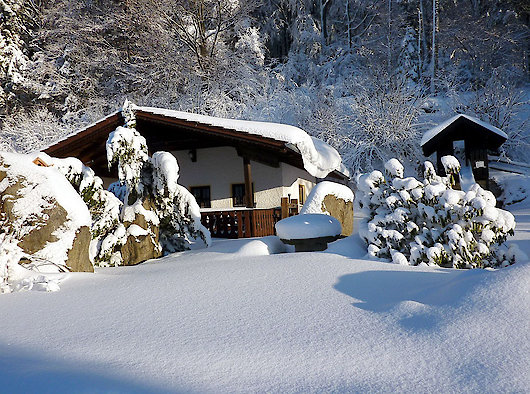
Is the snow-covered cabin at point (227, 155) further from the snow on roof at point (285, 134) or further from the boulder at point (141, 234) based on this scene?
the boulder at point (141, 234)

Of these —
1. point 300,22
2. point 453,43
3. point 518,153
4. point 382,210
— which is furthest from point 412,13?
point 382,210

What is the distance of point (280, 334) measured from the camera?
3330mm

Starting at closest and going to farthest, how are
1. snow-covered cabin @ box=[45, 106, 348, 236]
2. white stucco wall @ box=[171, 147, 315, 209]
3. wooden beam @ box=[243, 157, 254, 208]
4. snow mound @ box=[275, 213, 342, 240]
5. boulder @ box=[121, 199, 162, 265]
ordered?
snow mound @ box=[275, 213, 342, 240], boulder @ box=[121, 199, 162, 265], snow-covered cabin @ box=[45, 106, 348, 236], wooden beam @ box=[243, 157, 254, 208], white stucco wall @ box=[171, 147, 315, 209]

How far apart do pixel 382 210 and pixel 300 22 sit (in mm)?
32291

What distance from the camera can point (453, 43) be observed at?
3303cm

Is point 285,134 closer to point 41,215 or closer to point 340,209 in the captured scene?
point 340,209

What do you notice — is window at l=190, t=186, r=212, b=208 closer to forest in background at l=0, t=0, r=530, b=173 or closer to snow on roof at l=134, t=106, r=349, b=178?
snow on roof at l=134, t=106, r=349, b=178

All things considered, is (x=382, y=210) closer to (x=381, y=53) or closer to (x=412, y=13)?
(x=381, y=53)

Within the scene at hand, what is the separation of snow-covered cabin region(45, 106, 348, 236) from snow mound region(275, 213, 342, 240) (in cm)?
379

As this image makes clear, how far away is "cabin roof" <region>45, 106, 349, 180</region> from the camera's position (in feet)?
39.9

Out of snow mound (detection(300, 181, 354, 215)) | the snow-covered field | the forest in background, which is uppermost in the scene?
the forest in background

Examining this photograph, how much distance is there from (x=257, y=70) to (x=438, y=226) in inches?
1039

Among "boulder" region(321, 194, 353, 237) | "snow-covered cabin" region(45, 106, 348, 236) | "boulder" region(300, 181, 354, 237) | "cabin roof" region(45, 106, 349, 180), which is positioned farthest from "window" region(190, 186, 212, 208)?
"boulder" region(321, 194, 353, 237)

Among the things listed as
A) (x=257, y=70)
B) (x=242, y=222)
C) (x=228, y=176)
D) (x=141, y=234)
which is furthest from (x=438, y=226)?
(x=257, y=70)
